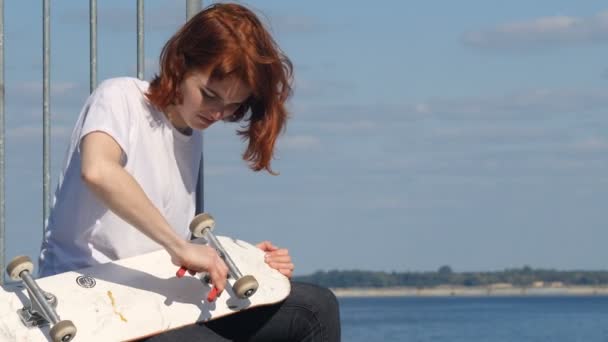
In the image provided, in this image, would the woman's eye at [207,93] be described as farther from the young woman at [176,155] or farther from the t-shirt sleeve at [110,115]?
the t-shirt sleeve at [110,115]

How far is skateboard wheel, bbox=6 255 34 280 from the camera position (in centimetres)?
363

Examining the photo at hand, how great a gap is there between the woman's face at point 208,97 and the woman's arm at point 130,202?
0.26 m

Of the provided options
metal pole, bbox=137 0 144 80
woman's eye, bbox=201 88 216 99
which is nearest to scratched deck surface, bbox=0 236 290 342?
woman's eye, bbox=201 88 216 99

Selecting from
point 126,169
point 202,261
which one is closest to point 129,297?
point 202,261

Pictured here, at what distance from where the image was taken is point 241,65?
388 centimetres

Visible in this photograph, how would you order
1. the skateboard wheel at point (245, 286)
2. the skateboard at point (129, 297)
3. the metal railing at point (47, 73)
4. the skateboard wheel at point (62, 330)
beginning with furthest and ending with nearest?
the metal railing at point (47, 73) → the skateboard wheel at point (245, 286) → the skateboard at point (129, 297) → the skateboard wheel at point (62, 330)

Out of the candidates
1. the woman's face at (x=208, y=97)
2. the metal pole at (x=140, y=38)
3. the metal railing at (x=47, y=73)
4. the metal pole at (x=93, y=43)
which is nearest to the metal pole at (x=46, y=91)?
the metal railing at (x=47, y=73)

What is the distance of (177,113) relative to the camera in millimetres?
4094

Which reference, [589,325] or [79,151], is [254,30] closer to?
[79,151]

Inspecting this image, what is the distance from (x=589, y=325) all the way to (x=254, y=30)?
7018 cm

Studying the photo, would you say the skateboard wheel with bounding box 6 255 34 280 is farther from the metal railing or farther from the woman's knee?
the metal railing

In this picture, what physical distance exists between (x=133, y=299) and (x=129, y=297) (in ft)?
0.04

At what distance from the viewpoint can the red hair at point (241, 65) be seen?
389 centimetres

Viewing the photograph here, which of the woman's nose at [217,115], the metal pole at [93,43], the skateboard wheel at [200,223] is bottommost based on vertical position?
the skateboard wheel at [200,223]
